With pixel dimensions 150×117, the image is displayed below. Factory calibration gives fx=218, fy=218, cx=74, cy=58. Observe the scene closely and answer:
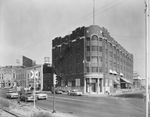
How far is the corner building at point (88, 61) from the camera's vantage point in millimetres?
57312

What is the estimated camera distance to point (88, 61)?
57.2 m

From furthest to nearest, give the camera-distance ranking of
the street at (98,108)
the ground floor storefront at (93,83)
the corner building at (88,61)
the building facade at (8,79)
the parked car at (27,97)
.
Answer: the building facade at (8,79), the corner building at (88,61), the ground floor storefront at (93,83), the parked car at (27,97), the street at (98,108)

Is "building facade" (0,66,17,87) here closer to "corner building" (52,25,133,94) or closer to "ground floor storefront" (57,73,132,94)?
"corner building" (52,25,133,94)

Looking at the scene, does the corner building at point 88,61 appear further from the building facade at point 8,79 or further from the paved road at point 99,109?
the paved road at point 99,109

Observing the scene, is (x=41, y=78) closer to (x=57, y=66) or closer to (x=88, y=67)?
(x=57, y=66)

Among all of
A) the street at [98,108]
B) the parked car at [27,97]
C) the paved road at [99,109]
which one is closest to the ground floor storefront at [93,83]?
the parked car at [27,97]

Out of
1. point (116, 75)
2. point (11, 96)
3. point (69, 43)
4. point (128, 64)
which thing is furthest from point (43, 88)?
point (11, 96)

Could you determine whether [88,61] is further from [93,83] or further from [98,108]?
[98,108]

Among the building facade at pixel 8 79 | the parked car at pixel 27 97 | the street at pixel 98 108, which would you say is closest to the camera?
the street at pixel 98 108

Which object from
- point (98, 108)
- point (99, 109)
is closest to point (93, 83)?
point (98, 108)

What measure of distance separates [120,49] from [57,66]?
73.6 feet

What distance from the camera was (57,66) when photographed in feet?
230

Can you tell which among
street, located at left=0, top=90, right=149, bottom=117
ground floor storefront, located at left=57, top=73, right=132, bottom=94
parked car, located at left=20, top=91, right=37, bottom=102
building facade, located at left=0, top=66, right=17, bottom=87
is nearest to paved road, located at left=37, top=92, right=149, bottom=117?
street, located at left=0, top=90, right=149, bottom=117

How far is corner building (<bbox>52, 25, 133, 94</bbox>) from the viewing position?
57.3 m
